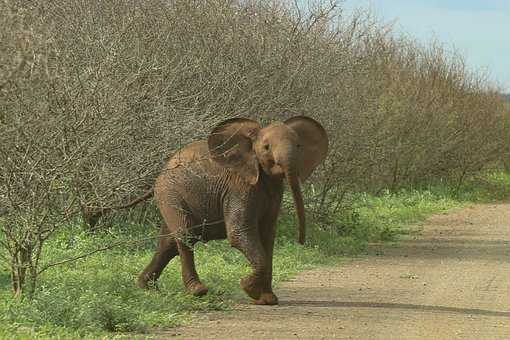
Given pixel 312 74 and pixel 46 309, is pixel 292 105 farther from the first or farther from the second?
pixel 46 309

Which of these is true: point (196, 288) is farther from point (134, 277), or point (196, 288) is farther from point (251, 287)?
point (134, 277)

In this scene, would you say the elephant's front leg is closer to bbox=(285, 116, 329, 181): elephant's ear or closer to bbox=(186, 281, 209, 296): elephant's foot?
bbox=(186, 281, 209, 296): elephant's foot

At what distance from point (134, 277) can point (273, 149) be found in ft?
7.59

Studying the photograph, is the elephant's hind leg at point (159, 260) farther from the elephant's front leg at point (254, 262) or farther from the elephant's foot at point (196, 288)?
the elephant's front leg at point (254, 262)

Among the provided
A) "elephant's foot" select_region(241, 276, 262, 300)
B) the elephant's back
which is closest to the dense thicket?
the elephant's back

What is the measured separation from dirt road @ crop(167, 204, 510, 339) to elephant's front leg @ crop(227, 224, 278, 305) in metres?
0.14

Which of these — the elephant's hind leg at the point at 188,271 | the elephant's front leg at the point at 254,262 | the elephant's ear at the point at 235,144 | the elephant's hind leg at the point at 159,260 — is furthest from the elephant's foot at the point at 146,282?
the elephant's ear at the point at 235,144

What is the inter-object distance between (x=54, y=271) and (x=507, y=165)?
25915 millimetres

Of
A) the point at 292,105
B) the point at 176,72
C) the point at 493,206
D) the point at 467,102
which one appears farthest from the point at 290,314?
the point at 467,102

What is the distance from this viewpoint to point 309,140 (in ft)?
37.6

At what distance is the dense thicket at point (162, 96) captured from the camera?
953 centimetres

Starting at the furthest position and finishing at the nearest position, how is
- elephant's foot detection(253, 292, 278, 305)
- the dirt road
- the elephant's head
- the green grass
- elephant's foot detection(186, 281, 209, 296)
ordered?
elephant's foot detection(186, 281, 209, 296)
elephant's foot detection(253, 292, 278, 305)
the elephant's head
the dirt road
the green grass

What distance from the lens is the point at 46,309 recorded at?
9109 millimetres

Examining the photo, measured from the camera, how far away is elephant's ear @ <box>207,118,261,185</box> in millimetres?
11000
